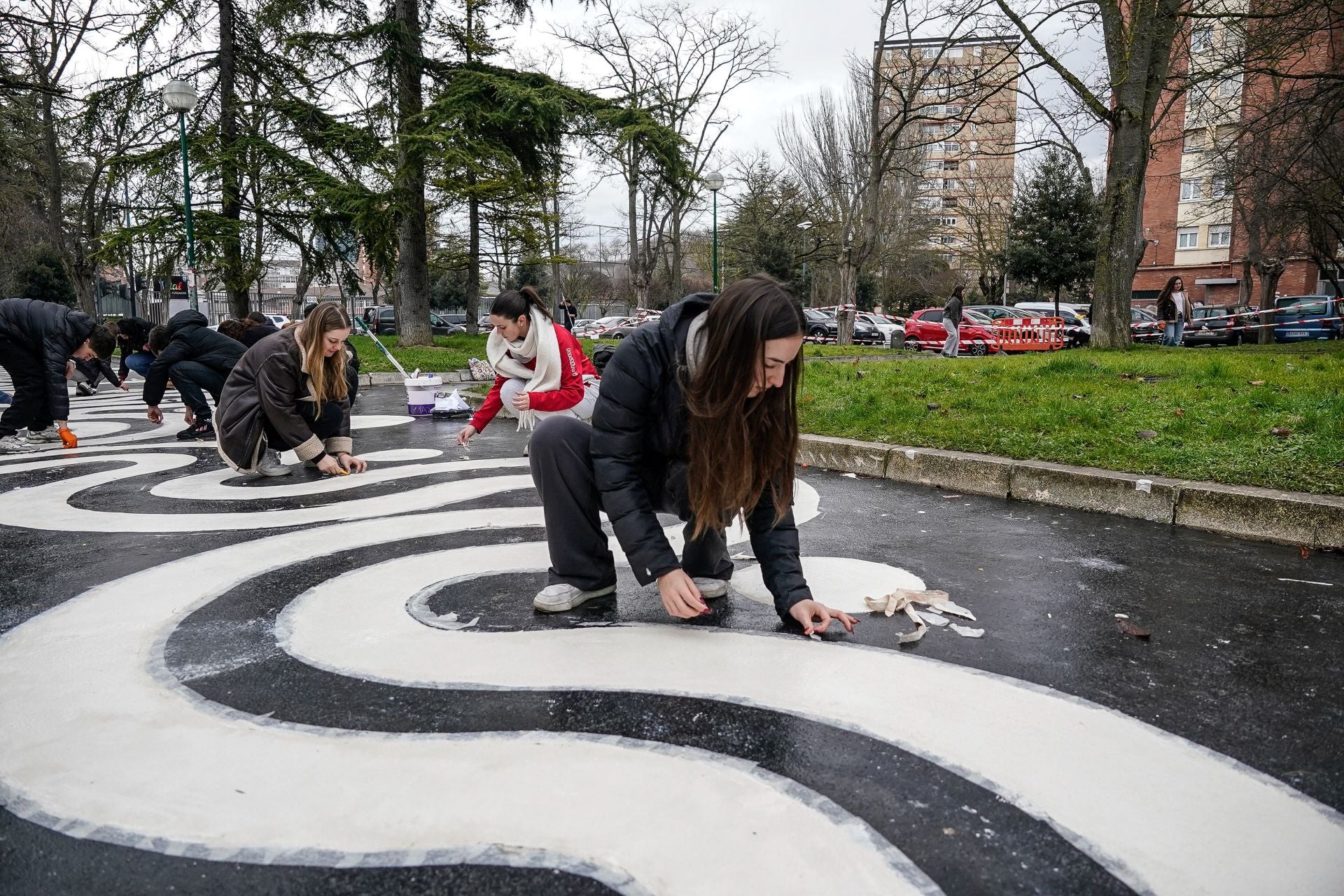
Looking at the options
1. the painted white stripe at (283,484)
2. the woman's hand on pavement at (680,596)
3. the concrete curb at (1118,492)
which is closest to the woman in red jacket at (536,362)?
the painted white stripe at (283,484)

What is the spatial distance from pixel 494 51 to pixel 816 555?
23.7 metres

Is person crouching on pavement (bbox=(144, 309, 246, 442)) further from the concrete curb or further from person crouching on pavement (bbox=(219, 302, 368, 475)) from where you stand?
the concrete curb

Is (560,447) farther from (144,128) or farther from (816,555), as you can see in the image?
(144,128)

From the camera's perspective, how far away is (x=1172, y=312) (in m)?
23.2

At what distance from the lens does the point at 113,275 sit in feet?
168

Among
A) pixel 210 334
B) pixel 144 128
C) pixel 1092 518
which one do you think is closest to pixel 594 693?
pixel 1092 518

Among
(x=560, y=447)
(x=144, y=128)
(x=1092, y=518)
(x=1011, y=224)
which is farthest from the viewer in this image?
(x=1011, y=224)

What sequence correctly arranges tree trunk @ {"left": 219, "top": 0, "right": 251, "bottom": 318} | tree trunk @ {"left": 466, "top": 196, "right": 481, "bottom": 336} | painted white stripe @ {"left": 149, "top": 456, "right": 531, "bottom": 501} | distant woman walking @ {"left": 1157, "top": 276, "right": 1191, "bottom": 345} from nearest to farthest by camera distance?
painted white stripe @ {"left": 149, "top": 456, "right": 531, "bottom": 501}
tree trunk @ {"left": 219, "top": 0, "right": 251, "bottom": 318}
distant woman walking @ {"left": 1157, "top": 276, "right": 1191, "bottom": 345}
tree trunk @ {"left": 466, "top": 196, "right": 481, "bottom": 336}

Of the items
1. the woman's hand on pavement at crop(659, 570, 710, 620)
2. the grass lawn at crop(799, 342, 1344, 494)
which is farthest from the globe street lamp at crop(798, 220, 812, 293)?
the woman's hand on pavement at crop(659, 570, 710, 620)

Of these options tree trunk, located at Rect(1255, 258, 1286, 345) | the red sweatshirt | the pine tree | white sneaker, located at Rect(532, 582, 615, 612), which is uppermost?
the pine tree

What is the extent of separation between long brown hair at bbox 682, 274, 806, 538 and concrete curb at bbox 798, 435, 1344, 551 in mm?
3103

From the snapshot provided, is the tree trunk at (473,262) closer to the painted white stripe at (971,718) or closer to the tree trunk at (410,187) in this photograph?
the tree trunk at (410,187)

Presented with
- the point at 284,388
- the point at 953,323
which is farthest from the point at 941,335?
the point at 284,388

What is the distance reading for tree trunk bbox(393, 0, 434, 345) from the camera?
20.1 m
